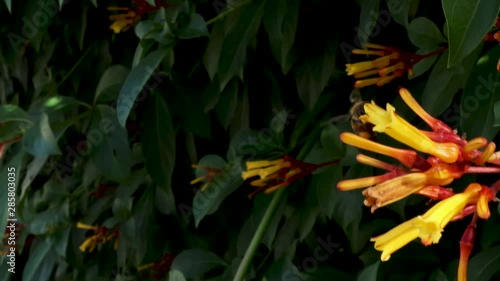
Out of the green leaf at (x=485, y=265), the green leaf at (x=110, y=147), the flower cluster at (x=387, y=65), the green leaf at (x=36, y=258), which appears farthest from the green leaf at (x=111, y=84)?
the green leaf at (x=485, y=265)

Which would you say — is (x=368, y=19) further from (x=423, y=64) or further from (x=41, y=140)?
(x=41, y=140)

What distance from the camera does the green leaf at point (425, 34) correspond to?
0.76m

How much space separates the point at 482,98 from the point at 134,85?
0.44 meters

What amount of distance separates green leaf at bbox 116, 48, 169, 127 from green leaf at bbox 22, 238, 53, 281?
59 cm

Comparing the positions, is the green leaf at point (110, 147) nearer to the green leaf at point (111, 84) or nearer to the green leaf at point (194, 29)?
the green leaf at point (111, 84)

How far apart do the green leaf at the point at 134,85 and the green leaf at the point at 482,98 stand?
40 cm

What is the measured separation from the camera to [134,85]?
95 centimetres

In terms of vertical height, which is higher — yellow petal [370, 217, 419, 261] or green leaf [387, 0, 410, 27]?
yellow petal [370, 217, 419, 261]

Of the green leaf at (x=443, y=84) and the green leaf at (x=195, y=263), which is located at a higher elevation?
the green leaf at (x=443, y=84)

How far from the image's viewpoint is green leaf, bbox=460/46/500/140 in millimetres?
729

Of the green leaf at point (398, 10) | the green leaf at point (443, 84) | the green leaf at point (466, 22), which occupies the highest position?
the green leaf at point (466, 22)

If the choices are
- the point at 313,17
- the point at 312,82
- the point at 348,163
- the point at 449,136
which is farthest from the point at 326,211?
the point at 449,136

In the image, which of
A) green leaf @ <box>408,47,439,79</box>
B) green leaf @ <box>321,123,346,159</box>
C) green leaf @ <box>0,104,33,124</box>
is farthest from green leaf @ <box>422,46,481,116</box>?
green leaf @ <box>0,104,33,124</box>

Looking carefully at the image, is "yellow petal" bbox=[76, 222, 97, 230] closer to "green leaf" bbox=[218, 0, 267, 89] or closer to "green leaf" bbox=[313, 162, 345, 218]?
"green leaf" bbox=[218, 0, 267, 89]
